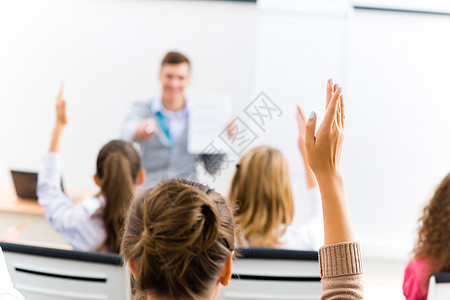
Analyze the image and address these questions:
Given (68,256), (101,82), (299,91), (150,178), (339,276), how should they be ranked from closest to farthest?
(339,276) < (68,256) < (150,178) < (299,91) < (101,82)

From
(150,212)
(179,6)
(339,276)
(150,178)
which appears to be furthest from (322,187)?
(179,6)

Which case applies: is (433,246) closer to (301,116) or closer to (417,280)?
(417,280)

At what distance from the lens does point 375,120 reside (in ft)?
13.4

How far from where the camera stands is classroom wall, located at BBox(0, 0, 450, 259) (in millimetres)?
4020

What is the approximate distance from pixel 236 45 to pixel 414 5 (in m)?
1.43

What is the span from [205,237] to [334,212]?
0.24 meters

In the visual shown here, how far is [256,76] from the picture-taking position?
4.05 m

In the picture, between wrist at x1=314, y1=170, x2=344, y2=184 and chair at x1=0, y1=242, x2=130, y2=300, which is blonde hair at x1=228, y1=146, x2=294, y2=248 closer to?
chair at x1=0, y1=242, x2=130, y2=300

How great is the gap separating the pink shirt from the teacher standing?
77.3 inches

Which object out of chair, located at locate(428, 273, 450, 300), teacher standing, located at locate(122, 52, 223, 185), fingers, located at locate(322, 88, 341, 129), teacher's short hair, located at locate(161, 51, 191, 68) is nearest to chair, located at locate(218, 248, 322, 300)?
chair, located at locate(428, 273, 450, 300)

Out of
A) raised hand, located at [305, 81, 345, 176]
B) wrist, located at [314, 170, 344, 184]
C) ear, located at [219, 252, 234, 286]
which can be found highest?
raised hand, located at [305, 81, 345, 176]

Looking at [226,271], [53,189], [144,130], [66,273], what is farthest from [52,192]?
[226,271]

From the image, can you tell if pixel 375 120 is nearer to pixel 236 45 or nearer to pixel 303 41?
pixel 303 41

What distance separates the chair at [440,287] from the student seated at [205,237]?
0.63 metres
